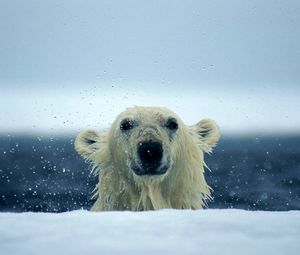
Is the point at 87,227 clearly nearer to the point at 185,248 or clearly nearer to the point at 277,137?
the point at 185,248

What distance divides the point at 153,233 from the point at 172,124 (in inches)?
123

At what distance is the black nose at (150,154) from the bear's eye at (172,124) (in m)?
0.45

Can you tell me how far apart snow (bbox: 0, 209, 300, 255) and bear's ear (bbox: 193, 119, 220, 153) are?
321 centimetres

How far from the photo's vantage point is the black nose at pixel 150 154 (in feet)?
19.5

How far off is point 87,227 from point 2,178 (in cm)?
3683

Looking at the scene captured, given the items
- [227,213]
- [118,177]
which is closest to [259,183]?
[118,177]

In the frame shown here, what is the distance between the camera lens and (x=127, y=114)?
652 centimetres

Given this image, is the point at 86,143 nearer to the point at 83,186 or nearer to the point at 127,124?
the point at 127,124

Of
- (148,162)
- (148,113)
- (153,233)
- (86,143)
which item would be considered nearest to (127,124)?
(148,113)

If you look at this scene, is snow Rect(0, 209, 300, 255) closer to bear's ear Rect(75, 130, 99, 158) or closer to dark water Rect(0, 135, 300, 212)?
bear's ear Rect(75, 130, 99, 158)

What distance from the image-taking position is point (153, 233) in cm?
334

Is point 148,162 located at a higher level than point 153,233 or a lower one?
lower

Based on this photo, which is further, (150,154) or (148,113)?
(148,113)

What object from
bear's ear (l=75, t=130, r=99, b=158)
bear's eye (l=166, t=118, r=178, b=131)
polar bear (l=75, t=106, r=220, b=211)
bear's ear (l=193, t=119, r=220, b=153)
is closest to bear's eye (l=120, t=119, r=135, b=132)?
polar bear (l=75, t=106, r=220, b=211)
